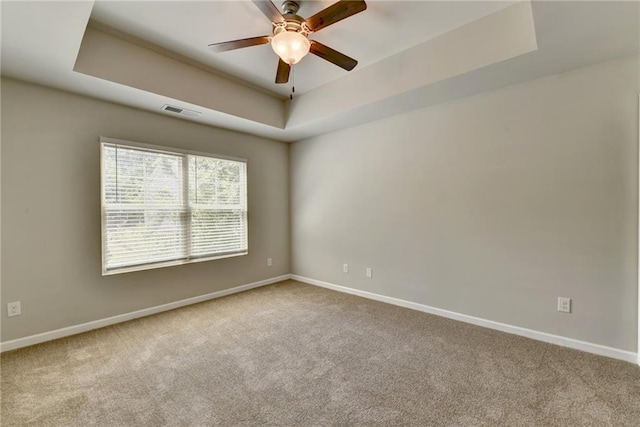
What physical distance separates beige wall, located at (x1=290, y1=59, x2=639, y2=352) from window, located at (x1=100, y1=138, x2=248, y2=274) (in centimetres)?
168

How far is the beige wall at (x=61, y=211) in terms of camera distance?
251 centimetres

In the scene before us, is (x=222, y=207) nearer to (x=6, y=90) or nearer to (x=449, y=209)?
(x=6, y=90)

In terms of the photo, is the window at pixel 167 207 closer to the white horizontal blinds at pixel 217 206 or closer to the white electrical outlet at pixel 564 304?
the white horizontal blinds at pixel 217 206

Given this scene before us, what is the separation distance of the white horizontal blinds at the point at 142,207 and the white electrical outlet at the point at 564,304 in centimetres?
403

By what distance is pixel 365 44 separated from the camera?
2.67m

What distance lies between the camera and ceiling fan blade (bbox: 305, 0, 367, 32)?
5.71 ft

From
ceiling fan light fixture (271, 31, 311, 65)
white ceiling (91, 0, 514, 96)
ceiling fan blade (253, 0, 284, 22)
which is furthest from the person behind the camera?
white ceiling (91, 0, 514, 96)

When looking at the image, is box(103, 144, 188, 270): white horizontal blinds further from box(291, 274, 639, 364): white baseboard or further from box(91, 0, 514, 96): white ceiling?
box(291, 274, 639, 364): white baseboard

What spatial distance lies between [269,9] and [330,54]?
587 mm

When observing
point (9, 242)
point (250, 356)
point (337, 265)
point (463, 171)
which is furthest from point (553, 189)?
point (9, 242)

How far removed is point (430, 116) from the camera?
321 centimetres

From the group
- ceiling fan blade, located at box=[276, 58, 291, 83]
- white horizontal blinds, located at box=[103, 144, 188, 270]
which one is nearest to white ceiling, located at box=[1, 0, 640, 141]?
ceiling fan blade, located at box=[276, 58, 291, 83]

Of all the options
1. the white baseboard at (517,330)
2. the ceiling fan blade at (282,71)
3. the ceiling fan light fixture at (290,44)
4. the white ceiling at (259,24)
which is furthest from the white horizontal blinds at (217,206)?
the ceiling fan light fixture at (290,44)

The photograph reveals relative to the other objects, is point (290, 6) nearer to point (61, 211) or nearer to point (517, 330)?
point (61, 211)
